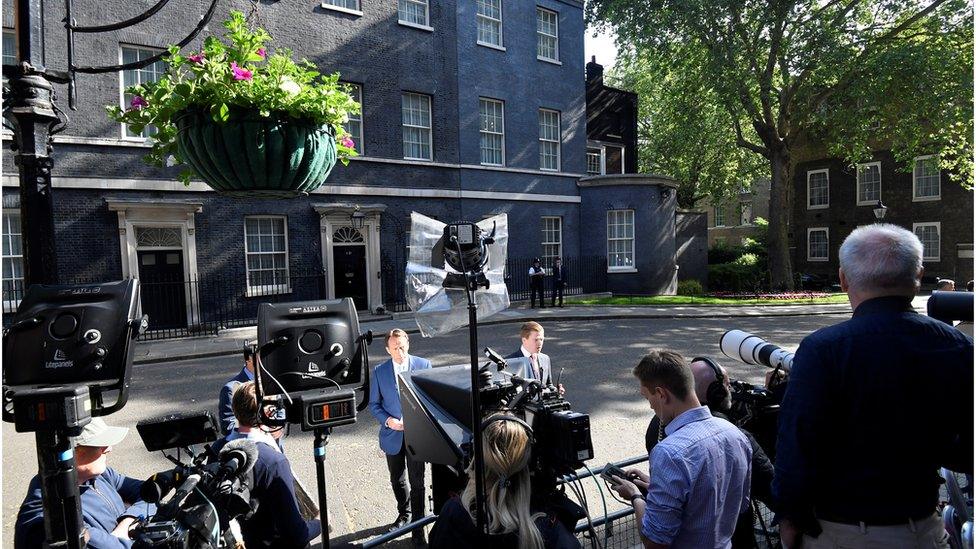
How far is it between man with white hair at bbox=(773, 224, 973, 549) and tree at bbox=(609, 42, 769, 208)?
70.2ft

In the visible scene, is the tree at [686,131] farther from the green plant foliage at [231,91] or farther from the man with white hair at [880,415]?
the man with white hair at [880,415]

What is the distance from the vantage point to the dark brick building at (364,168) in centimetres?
1427

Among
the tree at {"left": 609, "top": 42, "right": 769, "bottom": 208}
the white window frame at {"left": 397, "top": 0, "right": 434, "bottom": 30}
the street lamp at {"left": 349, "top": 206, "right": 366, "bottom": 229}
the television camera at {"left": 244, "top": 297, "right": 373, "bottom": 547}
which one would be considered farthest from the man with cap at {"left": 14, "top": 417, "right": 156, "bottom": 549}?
the tree at {"left": 609, "top": 42, "right": 769, "bottom": 208}

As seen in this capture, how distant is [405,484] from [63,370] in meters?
3.19

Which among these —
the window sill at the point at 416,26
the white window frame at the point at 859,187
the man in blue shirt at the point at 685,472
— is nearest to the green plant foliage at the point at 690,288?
the window sill at the point at 416,26

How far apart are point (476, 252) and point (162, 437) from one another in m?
1.87

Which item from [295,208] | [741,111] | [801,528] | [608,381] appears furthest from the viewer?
[741,111]

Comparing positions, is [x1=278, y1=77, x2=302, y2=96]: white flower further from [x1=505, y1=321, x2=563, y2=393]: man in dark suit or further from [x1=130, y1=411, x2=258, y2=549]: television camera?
[x1=505, y1=321, x2=563, y2=393]: man in dark suit

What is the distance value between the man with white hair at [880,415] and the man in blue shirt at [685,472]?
27cm

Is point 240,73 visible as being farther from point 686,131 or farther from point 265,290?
point 686,131

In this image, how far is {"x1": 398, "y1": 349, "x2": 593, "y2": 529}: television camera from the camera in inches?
96.9

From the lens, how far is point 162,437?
2.95 metres

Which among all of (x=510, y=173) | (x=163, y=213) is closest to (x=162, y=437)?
(x=163, y=213)

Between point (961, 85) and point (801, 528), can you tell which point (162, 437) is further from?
point (961, 85)
